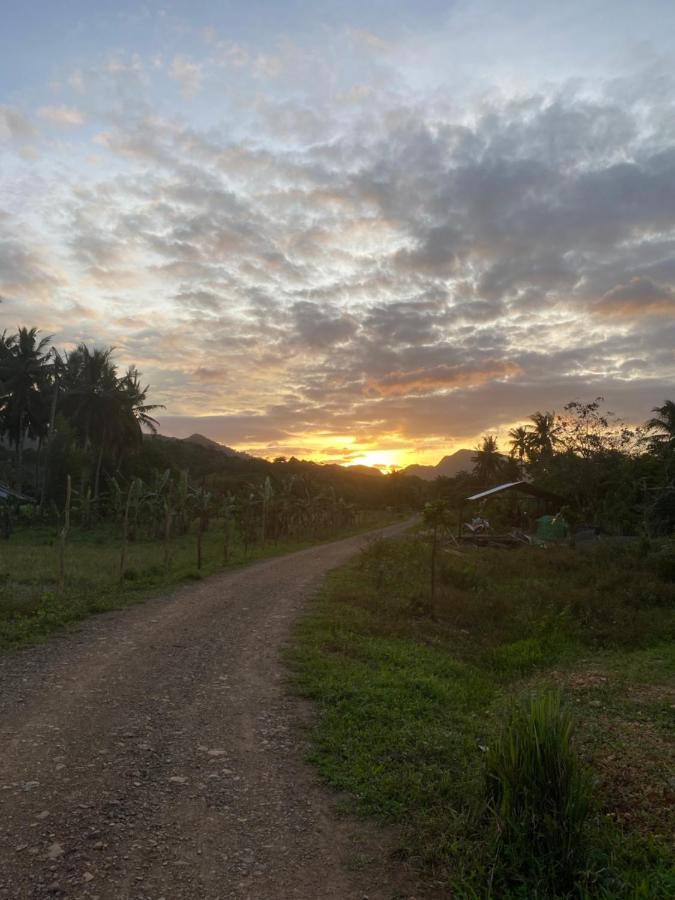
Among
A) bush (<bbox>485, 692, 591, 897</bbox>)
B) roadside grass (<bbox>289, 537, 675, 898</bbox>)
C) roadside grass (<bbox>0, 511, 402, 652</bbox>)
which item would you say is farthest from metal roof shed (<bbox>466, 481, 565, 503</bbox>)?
bush (<bbox>485, 692, 591, 897</bbox>)

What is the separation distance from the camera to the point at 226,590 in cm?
1579

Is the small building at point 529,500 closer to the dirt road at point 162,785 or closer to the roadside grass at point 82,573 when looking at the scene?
the roadside grass at point 82,573

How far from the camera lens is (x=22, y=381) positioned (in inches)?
2050

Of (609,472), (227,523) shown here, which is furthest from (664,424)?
(227,523)

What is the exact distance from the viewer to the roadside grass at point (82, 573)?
11273mm

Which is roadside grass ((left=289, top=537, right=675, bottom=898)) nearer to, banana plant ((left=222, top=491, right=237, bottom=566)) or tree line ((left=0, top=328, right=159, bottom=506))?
banana plant ((left=222, top=491, right=237, bottom=566))

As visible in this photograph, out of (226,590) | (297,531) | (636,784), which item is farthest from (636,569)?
(297,531)

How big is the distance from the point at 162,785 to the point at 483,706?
4389mm

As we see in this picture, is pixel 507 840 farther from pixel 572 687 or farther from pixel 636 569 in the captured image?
pixel 636 569

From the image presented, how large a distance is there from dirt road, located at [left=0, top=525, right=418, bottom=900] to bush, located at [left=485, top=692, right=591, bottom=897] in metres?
0.86

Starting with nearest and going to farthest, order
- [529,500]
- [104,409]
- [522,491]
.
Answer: [522,491]
[529,500]
[104,409]

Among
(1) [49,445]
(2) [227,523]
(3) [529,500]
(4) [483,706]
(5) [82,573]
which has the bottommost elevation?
(4) [483,706]

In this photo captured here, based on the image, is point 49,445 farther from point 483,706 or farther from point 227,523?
point 483,706

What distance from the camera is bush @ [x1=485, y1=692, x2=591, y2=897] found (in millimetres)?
4098
